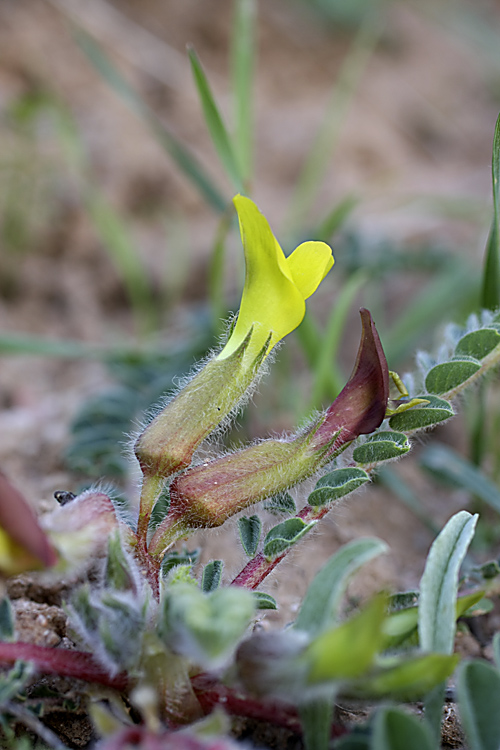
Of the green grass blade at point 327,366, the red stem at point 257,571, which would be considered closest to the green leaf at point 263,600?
the red stem at point 257,571

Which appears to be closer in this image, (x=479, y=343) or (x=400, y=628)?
(x=400, y=628)

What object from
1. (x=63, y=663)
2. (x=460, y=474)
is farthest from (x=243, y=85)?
(x=63, y=663)

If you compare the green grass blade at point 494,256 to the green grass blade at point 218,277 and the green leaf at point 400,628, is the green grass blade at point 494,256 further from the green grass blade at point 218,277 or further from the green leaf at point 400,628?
the green grass blade at point 218,277

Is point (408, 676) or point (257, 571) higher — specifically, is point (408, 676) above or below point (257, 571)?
below

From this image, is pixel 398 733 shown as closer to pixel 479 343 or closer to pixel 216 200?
pixel 479 343

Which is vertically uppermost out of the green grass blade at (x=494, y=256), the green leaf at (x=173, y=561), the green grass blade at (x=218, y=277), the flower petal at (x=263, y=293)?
the green grass blade at (x=218, y=277)

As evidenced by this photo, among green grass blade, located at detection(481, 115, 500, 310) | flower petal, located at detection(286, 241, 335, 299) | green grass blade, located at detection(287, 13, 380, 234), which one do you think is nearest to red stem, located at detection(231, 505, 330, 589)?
flower petal, located at detection(286, 241, 335, 299)
